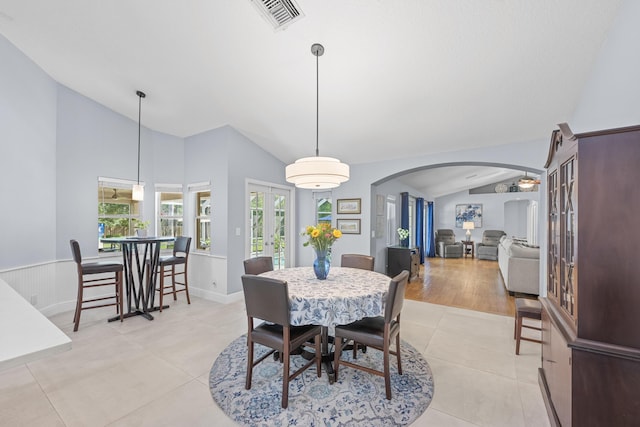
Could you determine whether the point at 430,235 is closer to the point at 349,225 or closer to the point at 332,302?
the point at 349,225

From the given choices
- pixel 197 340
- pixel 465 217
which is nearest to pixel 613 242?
pixel 197 340

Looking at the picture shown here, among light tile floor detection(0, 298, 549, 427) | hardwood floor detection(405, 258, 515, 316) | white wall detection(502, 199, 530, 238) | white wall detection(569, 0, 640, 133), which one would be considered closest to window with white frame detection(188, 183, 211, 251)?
light tile floor detection(0, 298, 549, 427)

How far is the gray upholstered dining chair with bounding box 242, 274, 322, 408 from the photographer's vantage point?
6.12ft

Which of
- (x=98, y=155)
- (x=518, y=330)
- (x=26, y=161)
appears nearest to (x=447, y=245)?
(x=518, y=330)

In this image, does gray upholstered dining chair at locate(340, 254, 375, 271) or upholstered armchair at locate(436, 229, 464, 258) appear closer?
gray upholstered dining chair at locate(340, 254, 375, 271)

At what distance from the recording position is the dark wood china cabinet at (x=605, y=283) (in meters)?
1.22

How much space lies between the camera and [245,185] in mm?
4531

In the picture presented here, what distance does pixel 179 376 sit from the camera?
87.9 inches

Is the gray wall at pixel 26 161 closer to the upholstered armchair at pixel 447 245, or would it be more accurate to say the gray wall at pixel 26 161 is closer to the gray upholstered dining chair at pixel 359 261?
the gray upholstered dining chair at pixel 359 261

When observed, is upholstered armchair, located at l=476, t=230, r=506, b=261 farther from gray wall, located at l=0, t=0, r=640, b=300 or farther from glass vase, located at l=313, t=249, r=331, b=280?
glass vase, located at l=313, t=249, r=331, b=280

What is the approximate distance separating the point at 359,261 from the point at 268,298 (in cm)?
153

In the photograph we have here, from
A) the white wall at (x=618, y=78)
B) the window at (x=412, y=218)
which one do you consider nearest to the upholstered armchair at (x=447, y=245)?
the window at (x=412, y=218)

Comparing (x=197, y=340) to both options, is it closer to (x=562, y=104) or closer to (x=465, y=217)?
(x=562, y=104)

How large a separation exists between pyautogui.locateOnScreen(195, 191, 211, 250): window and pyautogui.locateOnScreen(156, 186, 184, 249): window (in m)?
0.33
